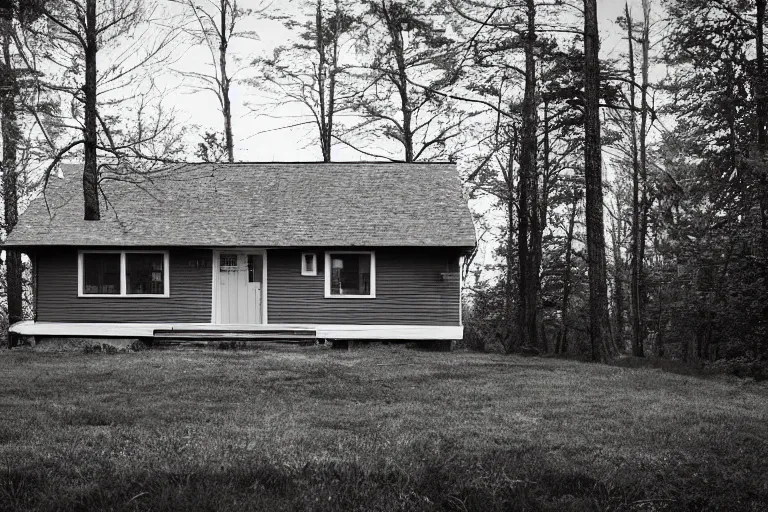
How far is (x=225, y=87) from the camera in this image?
30.8 metres

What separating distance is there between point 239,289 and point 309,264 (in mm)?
2167

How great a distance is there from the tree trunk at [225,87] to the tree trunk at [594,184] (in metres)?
17.1

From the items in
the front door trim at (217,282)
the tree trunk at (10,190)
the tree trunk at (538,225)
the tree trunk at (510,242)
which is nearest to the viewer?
the front door trim at (217,282)

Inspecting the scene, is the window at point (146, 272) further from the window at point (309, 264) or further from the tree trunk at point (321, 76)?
the tree trunk at point (321, 76)

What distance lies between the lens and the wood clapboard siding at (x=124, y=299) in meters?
21.5

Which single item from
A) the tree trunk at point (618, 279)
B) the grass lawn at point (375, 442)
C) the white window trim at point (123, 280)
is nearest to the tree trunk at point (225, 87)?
the white window trim at point (123, 280)

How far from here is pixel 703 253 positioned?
848 inches

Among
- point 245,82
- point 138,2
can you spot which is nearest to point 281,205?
point 138,2

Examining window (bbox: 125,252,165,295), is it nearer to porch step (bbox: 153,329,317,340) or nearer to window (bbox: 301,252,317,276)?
porch step (bbox: 153,329,317,340)

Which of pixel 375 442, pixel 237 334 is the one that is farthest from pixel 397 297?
pixel 375 442

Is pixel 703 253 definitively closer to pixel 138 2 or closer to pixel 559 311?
pixel 559 311

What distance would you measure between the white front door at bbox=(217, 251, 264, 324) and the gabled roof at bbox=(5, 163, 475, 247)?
1.00 m

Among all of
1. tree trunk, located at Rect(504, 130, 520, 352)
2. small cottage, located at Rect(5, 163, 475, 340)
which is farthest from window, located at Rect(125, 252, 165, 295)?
Answer: tree trunk, located at Rect(504, 130, 520, 352)

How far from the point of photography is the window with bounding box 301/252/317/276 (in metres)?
21.6
